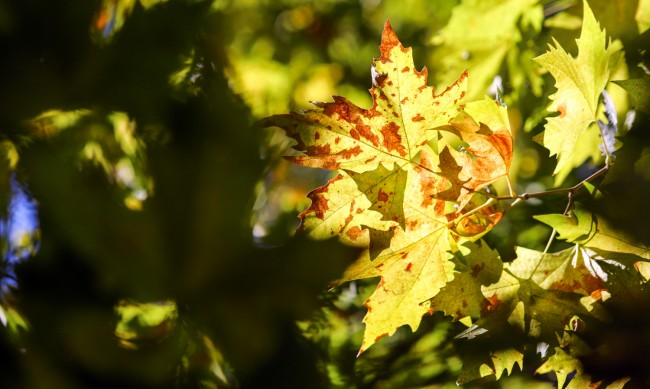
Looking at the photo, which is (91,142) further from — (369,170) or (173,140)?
(369,170)

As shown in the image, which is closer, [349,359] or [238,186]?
[238,186]

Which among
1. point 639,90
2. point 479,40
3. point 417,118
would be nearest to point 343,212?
point 417,118

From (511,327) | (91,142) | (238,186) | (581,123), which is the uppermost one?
(91,142)

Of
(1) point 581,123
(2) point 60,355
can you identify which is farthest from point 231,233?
(1) point 581,123

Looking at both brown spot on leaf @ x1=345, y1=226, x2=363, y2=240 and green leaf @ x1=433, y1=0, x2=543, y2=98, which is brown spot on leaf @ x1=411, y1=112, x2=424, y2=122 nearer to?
brown spot on leaf @ x1=345, y1=226, x2=363, y2=240

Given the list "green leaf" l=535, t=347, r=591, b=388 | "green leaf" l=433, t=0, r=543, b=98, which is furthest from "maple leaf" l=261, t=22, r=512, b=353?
"green leaf" l=433, t=0, r=543, b=98
